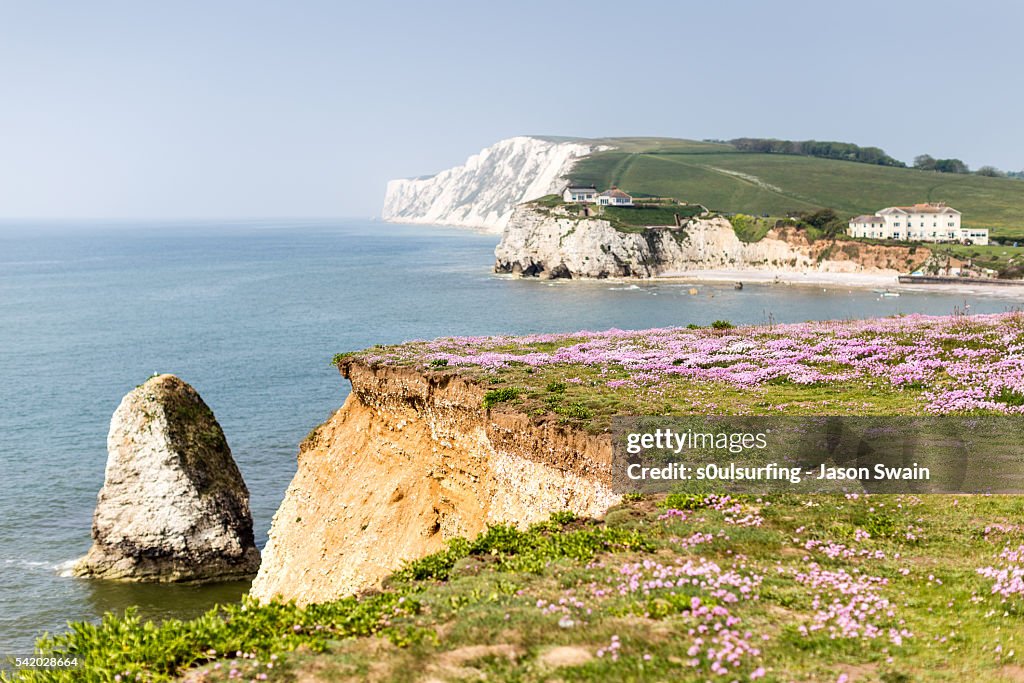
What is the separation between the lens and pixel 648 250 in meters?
176

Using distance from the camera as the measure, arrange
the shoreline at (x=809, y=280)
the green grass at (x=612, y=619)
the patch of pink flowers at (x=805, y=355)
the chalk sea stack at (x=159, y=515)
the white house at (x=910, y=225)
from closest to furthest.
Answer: the green grass at (x=612, y=619)
the patch of pink flowers at (x=805, y=355)
the chalk sea stack at (x=159, y=515)
the shoreline at (x=809, y=280)
the white house at (x=910, y=225)

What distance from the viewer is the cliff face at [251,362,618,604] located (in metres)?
17.1

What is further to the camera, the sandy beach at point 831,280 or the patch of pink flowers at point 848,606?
the sandy beach at point 831,280

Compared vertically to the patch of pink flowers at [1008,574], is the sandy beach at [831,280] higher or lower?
higher

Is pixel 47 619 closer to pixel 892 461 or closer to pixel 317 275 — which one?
pixel 892 461

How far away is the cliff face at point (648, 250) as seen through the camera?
563 feet

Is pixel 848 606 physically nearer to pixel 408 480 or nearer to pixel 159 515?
pixel 408 480

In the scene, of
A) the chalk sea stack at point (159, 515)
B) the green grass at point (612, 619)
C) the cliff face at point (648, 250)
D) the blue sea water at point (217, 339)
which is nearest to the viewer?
the green grass at point (612, 619)

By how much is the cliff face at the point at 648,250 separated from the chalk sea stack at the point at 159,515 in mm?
141717

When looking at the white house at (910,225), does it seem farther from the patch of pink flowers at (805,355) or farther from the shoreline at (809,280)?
the patch of pink flowers at (805,355)

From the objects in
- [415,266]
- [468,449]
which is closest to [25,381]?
[468,449]

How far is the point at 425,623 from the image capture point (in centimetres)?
897

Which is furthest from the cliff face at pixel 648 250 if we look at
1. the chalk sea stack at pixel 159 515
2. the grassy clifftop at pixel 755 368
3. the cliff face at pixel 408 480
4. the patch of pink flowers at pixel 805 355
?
the cliff face at pixel 408 480

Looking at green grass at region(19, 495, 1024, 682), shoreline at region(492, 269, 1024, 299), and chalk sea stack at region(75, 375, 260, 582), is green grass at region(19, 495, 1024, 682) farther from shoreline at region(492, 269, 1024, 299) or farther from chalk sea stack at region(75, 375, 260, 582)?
shoreline at region(492, 269, 1024, 299)
